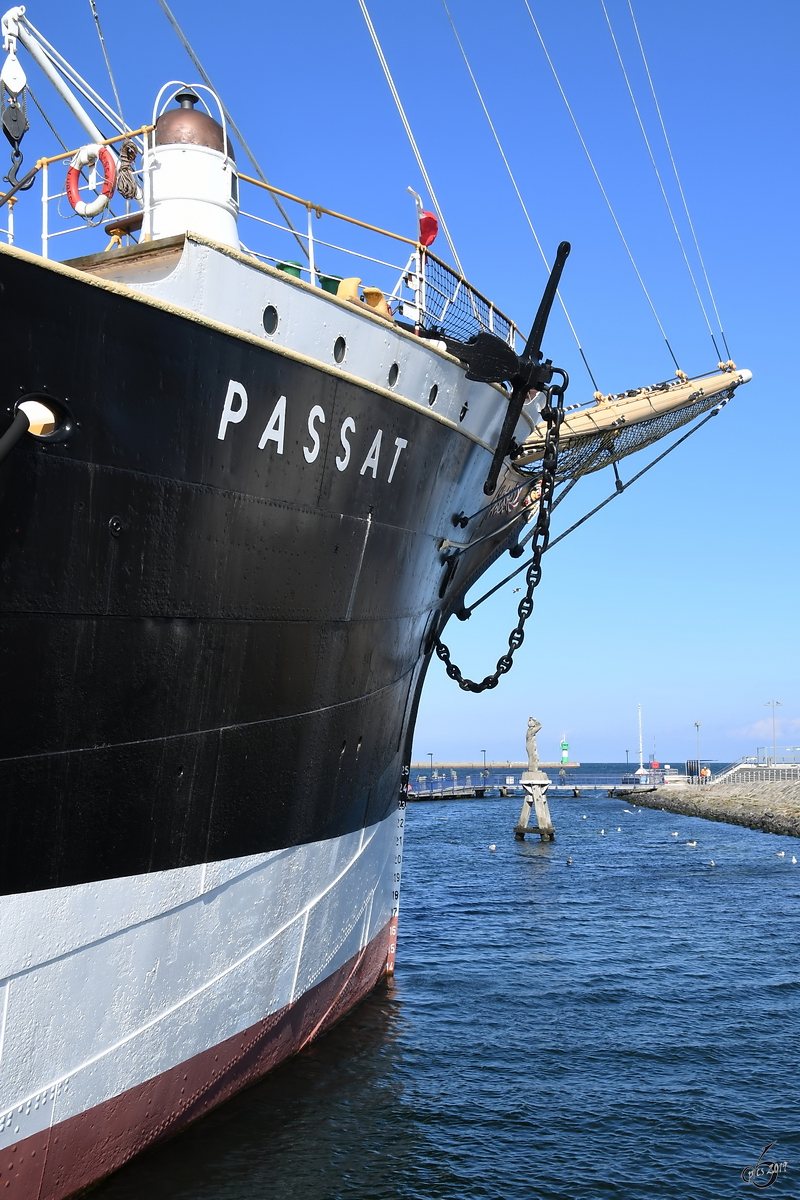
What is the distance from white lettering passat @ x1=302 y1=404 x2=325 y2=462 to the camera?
777cm

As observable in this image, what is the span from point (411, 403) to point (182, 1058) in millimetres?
5904

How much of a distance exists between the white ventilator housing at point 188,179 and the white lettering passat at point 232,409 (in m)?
1.43

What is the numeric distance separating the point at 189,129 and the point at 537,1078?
1082 cm

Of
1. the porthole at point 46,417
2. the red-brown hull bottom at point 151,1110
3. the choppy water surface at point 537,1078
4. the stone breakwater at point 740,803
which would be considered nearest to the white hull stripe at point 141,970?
the red-brown hull bottom at point 151,1110

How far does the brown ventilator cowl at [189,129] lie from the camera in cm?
766

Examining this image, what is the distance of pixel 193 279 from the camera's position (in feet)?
22.2

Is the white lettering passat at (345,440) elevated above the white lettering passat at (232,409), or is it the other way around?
the white lettering passat at (345,440)

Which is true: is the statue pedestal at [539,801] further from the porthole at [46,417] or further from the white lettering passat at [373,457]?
the porthole at [46,417]

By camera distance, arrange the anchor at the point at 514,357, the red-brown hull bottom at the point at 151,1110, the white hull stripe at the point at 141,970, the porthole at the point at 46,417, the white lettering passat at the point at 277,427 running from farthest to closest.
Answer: the anchor at the point at 514,357 < the white lettering passat at the point at 277,427 < the red-brown hull bottom at the point at 151,1110 < the white hull stripe at the point at 141,970 < the porthole at the point at 46,417

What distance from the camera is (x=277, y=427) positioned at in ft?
24.3

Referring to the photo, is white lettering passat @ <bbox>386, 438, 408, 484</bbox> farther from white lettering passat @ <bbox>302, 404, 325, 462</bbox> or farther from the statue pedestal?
the statue pedestal

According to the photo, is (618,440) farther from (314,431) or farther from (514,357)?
(314,431)

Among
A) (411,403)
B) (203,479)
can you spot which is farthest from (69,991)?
(411,403)

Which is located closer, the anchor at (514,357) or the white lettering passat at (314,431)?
the white lettering passat at (314,431)
